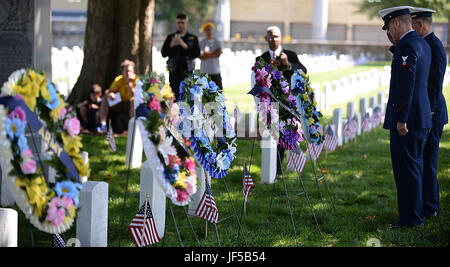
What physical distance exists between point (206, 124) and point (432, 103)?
261 centimetres

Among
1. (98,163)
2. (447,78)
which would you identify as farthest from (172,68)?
(447,78)

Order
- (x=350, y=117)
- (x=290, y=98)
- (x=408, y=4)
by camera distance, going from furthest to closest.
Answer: (x=408, y=4)
(x=350, y=117)
(x=290, y=98)

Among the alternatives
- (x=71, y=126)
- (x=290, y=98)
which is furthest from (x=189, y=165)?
(x=290, y=98)

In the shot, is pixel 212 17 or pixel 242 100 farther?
pixel 212 17

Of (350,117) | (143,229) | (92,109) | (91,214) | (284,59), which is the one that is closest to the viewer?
(143,229)

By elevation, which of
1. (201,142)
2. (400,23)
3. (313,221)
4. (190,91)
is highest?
(400,23)

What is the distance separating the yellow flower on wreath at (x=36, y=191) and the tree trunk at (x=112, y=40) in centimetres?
905

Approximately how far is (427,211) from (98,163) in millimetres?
4827

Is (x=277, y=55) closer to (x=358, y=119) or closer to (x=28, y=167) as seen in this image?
(x=358, y=119)

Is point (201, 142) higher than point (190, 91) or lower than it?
lower

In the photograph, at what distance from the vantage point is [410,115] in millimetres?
6453

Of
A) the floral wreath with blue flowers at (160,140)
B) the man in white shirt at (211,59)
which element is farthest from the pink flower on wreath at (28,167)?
the man in white shirt at (211,59)

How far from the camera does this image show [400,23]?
641cm
